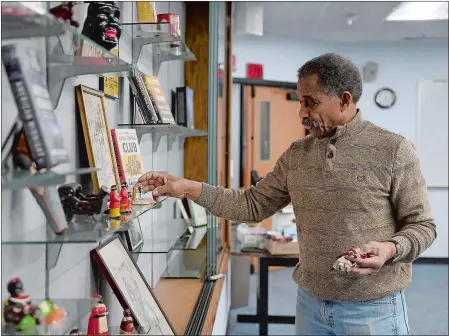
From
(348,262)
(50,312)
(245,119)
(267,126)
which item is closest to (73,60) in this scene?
(50,312)

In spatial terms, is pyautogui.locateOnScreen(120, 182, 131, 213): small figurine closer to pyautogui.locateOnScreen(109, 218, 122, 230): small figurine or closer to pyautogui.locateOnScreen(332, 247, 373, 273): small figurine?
pyautogui.locateOnScreen(109, 218, 122, 230): small figurine

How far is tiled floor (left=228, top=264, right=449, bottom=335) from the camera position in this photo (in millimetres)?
4445

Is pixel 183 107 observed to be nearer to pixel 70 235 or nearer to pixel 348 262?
pixel 348 262

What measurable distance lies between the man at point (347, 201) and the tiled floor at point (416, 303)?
2590mm

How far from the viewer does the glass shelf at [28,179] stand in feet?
2.85

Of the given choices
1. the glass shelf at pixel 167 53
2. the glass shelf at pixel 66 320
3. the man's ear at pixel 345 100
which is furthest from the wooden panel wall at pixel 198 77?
the glass shelf at pixel 66 320

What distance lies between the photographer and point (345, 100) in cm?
189

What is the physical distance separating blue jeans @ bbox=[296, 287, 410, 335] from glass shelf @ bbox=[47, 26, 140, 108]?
1120 millimetres

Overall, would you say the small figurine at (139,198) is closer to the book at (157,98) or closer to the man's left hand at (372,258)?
the book at (157,98)

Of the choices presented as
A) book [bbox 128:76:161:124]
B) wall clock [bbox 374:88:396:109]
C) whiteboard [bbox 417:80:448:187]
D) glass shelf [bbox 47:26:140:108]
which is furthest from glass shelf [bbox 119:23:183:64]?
whiteboard [bbox 417:80:448:187]

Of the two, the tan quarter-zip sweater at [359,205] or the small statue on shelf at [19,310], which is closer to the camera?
the small statue on shelf at [19,310]

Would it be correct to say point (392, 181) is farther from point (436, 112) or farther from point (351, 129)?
point (436, 112)

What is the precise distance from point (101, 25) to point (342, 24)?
5.31 metres

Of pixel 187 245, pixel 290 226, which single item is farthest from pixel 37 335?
A: pixel 290 226
